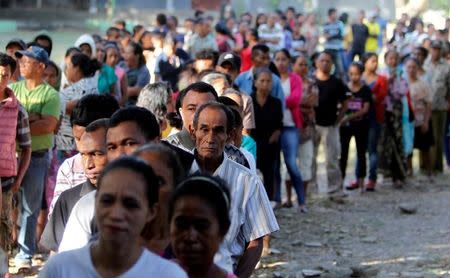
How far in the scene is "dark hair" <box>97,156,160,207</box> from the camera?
394cm

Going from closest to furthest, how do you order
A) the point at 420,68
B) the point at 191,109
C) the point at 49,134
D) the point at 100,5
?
the point at 191,109, the point at 49,134, the point at 420,68, the point at 100,5

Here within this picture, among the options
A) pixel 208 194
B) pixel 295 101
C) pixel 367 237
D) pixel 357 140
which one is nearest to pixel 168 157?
pixel 208 194

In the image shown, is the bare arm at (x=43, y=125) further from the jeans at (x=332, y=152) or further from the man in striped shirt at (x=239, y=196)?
the jeans at (x=332, y=152)

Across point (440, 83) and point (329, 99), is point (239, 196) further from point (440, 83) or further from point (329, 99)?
point (440, 83)

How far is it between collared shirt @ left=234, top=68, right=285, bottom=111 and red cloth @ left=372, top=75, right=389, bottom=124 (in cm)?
292

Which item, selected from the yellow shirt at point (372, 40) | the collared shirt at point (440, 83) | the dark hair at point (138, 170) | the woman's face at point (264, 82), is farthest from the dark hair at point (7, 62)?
the yellow shirt at point (372, 40)

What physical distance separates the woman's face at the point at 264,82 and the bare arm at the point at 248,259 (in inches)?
239

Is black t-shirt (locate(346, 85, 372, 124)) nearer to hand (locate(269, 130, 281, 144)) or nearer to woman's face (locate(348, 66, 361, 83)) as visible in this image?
woman's face (locate(348, 66, 361, 83))

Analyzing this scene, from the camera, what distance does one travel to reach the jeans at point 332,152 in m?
14.5

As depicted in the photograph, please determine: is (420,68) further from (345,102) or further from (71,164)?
(71,164)

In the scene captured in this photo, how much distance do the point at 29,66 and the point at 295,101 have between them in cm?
418

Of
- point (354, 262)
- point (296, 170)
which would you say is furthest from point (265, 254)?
point (296, 170)

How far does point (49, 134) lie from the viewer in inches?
393

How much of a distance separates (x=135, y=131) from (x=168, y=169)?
738mm
